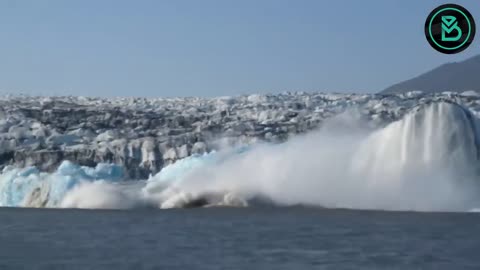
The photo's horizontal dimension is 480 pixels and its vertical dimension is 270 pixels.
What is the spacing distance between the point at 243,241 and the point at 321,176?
616 inches

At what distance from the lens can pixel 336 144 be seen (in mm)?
46000

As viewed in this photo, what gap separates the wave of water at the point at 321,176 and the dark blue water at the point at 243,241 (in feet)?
7.08

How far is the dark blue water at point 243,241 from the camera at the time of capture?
2416 centimetres

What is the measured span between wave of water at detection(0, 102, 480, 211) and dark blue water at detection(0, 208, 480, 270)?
2158mm

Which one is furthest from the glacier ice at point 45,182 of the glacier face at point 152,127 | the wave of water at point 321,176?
the glacier face at point 152,127

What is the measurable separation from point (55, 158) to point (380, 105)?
2242 cm

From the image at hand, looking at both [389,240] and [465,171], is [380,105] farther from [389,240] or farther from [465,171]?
[389,240]

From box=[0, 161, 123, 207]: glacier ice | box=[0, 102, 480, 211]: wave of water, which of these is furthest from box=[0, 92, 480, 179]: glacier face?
box=[0, 102, 480, 211]: wave of water

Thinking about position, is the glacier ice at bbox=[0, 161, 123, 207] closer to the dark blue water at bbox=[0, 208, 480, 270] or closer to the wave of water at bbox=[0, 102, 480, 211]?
the wave of water at bbox=[0, 102, 480, 211]

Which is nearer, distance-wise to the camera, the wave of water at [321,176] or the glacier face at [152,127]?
the wave of water at [321,176]

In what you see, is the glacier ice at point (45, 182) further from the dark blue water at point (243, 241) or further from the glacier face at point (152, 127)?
the dark blue water at point (243, 241)

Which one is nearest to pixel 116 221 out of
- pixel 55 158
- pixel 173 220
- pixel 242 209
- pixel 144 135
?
pixel 173 220

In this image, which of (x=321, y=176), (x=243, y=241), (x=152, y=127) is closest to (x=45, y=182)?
(x=321, y=176)

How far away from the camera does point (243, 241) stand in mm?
28969
